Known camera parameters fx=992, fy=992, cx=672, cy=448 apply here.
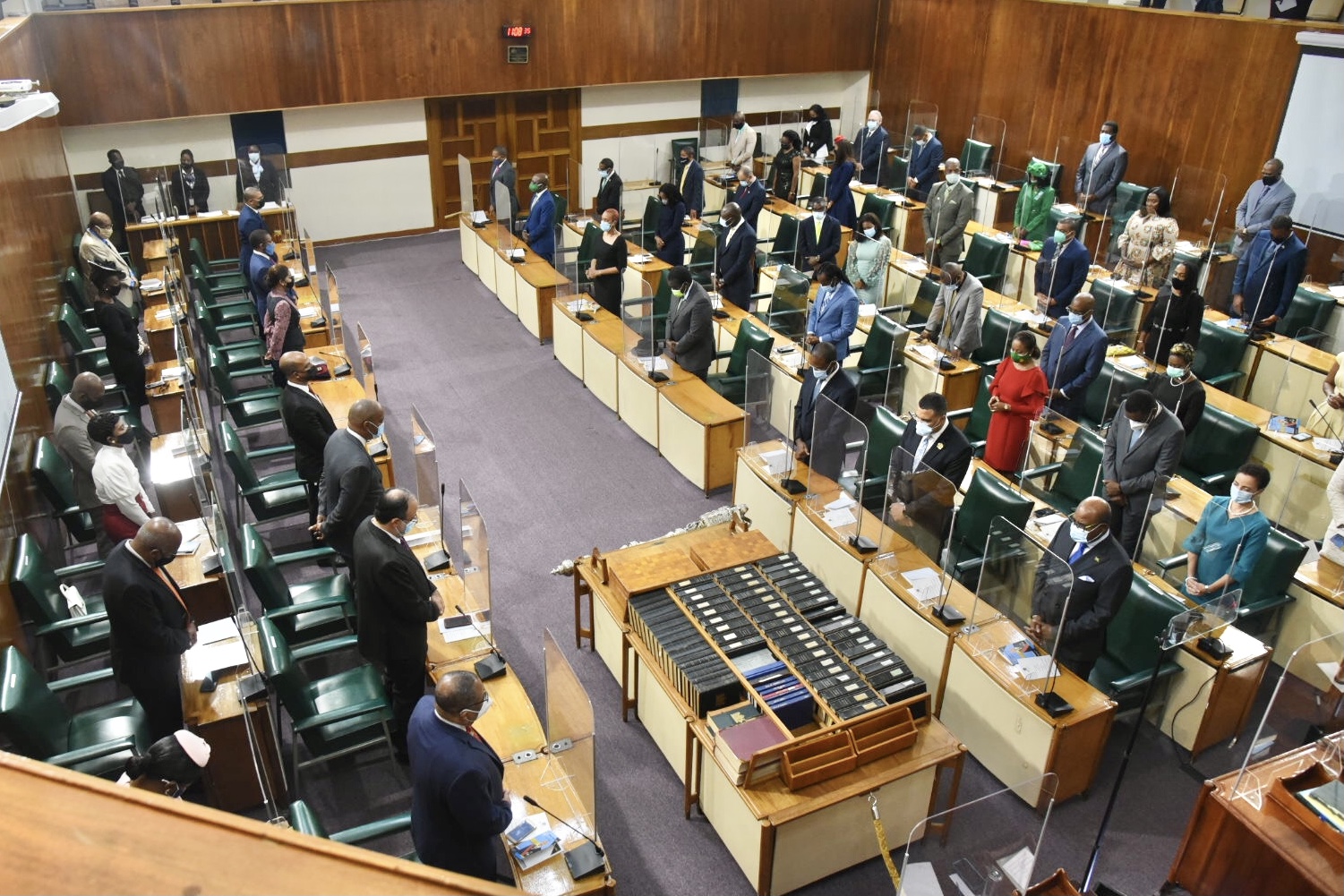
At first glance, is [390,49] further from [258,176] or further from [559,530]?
[559,530]

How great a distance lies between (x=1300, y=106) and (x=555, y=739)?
9892mm

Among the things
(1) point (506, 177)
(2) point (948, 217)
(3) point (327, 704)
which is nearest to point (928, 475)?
(3) point (327, 704)

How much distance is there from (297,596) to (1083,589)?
4.20 m

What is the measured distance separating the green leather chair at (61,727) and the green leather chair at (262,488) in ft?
5.96

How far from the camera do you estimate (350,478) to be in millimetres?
5562

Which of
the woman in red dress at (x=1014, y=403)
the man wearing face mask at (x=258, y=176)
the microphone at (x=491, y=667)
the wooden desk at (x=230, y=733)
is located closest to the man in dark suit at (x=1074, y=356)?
the woman in red dress at (x=1014, y=403)

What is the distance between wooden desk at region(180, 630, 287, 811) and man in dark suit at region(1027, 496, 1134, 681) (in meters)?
→ 3.74

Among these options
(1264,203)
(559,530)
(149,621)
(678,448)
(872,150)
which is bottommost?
(559,530)

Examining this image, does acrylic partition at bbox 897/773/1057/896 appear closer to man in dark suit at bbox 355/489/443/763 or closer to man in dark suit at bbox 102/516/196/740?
man in dark suit at bbox 355/489/443/763

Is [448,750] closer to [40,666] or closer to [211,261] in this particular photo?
[40,666]

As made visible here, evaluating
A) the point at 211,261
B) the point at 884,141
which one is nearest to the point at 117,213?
the point at 211,261

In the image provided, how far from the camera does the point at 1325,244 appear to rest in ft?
32.3

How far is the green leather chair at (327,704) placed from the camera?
4434 millimetres

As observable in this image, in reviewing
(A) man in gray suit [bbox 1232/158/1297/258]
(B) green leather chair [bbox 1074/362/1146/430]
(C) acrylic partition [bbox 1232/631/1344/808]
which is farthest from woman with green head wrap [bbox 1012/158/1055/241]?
(C) acrylic partition [bbox 1232/631/1344/808]
